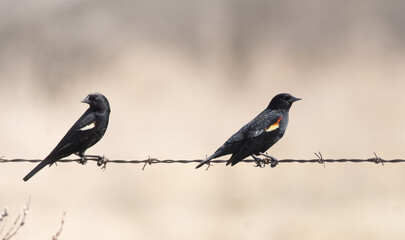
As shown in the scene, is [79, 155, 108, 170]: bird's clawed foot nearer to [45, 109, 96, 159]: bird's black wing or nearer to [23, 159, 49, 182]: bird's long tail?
[45, 109, 96, 159]: bird's black wing

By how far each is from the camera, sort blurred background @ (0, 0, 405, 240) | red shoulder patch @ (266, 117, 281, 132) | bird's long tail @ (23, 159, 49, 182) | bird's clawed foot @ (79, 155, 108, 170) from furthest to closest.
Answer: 1. blurred background @ (0, 0, 405, 240)
2. red shoulder patch @ (266, 117, 281, 132)
3. bird's clawed foot @ (79, 155, 108, 170)
4. bird's long tail @ (23, 159, 49, 182)

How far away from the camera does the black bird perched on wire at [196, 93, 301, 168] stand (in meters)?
9.70

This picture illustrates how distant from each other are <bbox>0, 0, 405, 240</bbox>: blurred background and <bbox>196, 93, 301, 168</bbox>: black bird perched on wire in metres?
18.5

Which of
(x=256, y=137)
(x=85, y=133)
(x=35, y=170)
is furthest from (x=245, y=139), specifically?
(x=35, y=170)

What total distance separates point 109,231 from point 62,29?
318 inches

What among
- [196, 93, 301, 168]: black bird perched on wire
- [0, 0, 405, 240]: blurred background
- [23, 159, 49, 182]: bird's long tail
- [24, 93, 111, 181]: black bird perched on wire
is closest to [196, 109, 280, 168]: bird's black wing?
[196, 93, 301, 168]: black bird perched on wire

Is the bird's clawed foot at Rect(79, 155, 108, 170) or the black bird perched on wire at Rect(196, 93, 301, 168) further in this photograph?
the black bird perched on wire at Rect(196, 93, 301, 168)

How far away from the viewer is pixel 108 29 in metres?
33.7

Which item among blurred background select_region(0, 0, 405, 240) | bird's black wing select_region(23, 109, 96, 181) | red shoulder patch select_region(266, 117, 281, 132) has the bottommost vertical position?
bird's black wing select_region(23, 109, 96, 181)

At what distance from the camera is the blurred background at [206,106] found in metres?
30.0

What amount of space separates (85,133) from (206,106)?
74.9 ft

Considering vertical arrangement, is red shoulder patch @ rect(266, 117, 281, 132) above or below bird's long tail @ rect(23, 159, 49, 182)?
above

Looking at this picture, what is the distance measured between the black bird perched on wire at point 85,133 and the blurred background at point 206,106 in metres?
18.3

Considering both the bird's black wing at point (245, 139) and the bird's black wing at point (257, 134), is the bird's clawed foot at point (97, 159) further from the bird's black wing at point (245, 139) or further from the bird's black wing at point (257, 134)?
the bird's black wing at point (257, 134)
